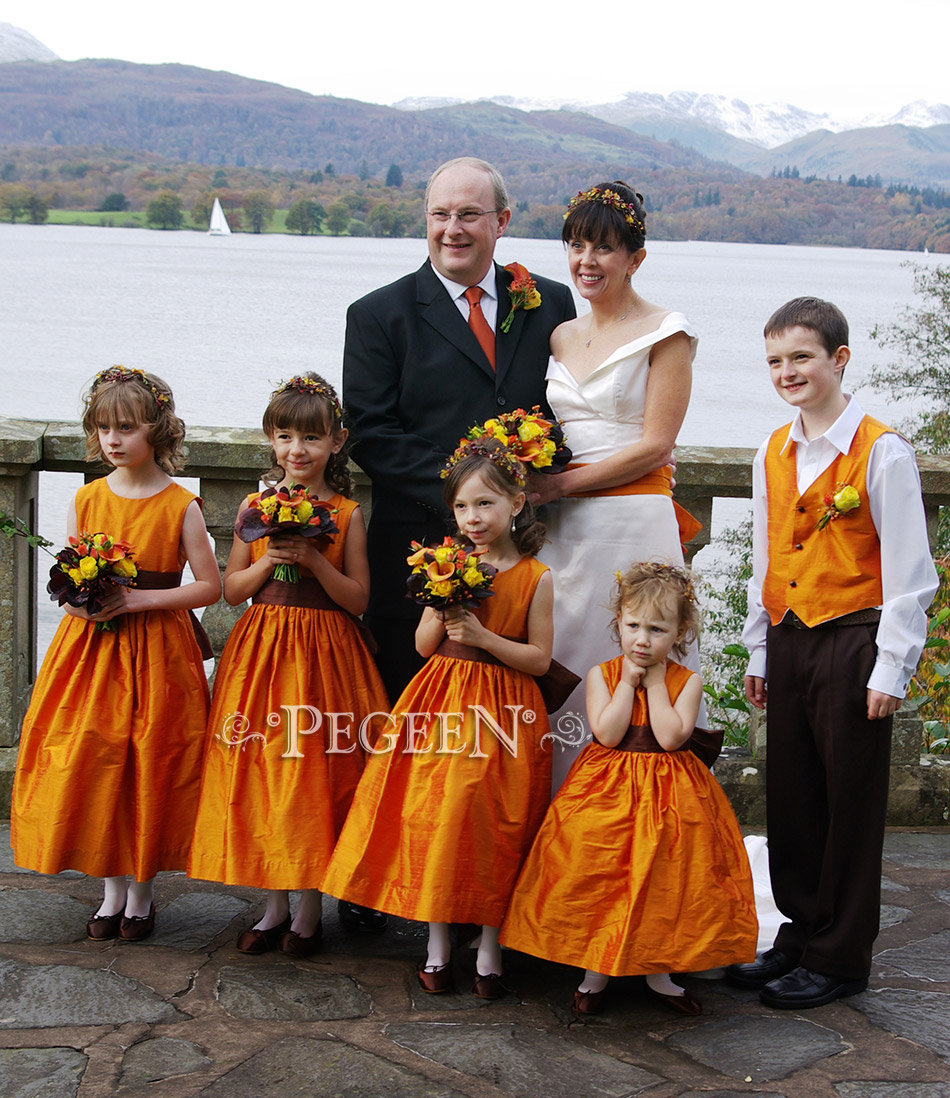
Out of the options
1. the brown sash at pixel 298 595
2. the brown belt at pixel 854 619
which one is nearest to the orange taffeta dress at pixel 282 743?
the brown sash at pixel 298 595

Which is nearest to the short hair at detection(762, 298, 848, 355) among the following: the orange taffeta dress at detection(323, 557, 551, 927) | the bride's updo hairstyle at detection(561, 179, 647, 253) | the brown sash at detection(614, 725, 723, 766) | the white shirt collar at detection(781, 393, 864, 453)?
the white shirt collar at detection(781, 393, 864, 453)

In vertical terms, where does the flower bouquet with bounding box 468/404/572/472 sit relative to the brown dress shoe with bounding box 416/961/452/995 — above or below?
above

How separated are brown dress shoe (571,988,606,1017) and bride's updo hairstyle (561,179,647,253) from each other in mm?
2045

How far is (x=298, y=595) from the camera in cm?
342

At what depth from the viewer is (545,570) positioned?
327cm

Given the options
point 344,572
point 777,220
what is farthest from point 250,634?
point 777,220

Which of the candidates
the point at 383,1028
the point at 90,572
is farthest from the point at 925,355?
the point at 383,1028

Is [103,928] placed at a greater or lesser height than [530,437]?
lesser

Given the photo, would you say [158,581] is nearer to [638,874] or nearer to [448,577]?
[448,577]

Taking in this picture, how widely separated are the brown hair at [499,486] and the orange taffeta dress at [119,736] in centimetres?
80

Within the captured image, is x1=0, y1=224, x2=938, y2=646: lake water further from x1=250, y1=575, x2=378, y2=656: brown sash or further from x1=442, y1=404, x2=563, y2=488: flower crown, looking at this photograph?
x1=442, y1=404, x2=563, y2=488: flower crown

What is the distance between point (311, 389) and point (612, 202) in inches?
40.1

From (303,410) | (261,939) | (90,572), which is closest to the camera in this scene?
(90,572)

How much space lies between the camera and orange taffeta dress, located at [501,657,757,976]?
296 cm
